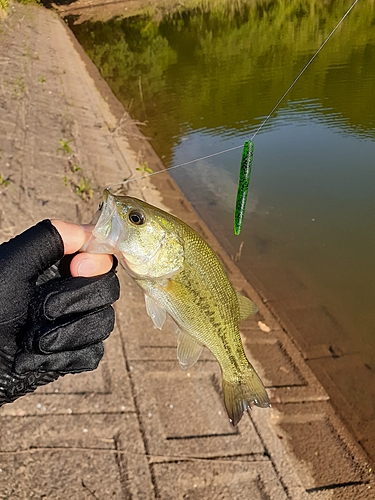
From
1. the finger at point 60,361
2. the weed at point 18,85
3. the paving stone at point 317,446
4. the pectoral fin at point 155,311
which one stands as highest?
the pectoral fin at point 155,311

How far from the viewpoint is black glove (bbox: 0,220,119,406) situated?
245 cm

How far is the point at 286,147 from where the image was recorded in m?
12.9

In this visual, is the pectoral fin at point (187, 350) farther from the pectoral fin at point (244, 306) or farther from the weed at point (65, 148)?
the weed at point (65, 148)

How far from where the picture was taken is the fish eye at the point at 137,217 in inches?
101

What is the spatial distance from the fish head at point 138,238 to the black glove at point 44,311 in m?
0.18

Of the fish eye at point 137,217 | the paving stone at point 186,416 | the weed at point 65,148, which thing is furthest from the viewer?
the weed at point 65,148

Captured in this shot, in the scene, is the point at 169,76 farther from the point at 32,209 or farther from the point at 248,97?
the point at 32,209

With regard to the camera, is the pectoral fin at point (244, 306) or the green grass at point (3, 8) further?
the green grass at point (3, 8)

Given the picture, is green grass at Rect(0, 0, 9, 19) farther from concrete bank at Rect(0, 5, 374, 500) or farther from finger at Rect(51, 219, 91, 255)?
finger at Rect(51, 219, 91, 255)

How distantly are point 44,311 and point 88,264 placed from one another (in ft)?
1.13

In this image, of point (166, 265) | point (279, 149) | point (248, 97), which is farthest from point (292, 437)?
point (248, 97)

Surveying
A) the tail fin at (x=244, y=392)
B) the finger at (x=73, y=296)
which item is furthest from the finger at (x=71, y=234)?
the tail fin at (x=244, y=392)

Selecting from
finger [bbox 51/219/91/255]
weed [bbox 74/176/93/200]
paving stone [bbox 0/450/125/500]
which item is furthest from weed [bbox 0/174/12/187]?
finger [bbox 51/219/91/255]

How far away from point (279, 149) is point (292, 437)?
9.43 meters
